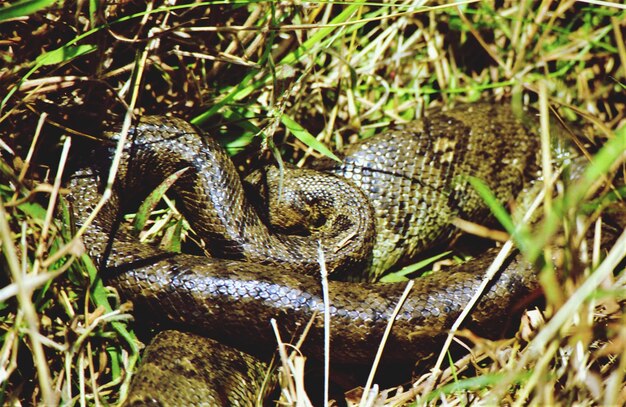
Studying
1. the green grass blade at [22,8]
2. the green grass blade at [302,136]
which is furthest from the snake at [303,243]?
the green grass blade at [22,8]

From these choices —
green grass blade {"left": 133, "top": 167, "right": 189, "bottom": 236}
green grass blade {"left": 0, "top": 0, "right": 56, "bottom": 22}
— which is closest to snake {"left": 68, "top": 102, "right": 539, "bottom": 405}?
green grass blade {"left": 133, "top": 167, "right": 189, "bottom": 236}

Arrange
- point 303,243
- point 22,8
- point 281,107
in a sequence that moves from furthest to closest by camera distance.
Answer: point 303,243
point 281,107
point 22,8

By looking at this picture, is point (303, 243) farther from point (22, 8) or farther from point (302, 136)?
point (22, 8)

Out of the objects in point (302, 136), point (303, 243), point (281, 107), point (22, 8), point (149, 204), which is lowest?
point (303, 243)

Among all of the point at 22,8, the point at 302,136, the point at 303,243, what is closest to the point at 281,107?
the point at 302,136

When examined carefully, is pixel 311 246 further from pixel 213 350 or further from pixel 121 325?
pixel 121 325

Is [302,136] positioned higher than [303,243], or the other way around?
[302,136]
